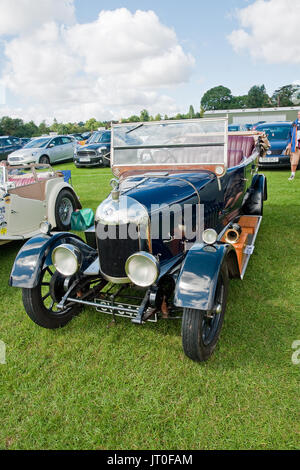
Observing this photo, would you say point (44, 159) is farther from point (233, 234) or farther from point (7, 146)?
point (233, 234)

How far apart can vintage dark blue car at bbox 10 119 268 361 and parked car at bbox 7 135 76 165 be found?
11272mm

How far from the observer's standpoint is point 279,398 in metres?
2.20

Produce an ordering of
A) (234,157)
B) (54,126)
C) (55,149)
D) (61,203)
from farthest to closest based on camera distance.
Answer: (54,126) → (55,149) → (61,203) → (234,157)

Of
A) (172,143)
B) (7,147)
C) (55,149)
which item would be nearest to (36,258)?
(172,143)

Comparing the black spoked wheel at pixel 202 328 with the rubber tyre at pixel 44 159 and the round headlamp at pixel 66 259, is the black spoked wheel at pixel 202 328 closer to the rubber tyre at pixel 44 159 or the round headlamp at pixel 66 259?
the round headlamp at pixel 66 259

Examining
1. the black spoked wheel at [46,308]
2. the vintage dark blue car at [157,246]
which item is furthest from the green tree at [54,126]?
the black spoked wheel at [46,308]

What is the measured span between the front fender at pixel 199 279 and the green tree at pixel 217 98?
83.6 m

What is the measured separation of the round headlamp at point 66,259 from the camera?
9.12 ft

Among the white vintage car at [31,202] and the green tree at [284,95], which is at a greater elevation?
the green tree at [284,95]

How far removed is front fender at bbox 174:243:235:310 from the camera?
2254 mm

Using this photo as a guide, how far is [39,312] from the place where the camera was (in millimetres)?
2848

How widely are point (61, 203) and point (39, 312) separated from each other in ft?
11.5
